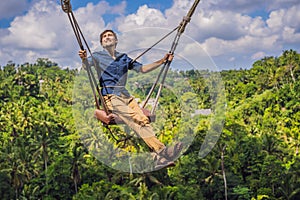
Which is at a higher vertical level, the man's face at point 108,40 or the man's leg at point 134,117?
the man's face at point 108,40

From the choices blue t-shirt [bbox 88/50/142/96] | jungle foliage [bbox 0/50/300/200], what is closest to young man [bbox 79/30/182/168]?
blue t-shirt [bbox 88/50/142/96]

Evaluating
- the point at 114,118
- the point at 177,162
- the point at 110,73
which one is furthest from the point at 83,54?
the point at 177,162

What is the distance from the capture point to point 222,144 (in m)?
35.6

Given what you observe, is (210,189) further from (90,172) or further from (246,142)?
(90,172)

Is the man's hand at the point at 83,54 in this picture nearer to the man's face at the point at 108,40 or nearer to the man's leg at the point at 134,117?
the man's face at the point at 108,40

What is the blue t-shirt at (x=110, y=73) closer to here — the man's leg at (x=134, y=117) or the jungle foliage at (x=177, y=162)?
the man's leg at (x=134, y=117)

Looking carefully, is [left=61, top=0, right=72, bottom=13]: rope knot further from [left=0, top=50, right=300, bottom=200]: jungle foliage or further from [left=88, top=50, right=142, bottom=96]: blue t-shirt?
[left=0, top=50, right=300, bottom=200]: jungle foliage

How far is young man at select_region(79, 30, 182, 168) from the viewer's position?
404 cm

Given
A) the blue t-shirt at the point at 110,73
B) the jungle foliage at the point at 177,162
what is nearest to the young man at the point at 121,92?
the blue t-shirt at the point at 110,73

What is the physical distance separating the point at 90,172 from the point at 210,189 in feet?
27.6

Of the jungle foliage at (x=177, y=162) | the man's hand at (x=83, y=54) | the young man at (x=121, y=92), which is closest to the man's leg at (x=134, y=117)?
the young man at (x=121, y=92)

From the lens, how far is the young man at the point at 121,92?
4.04 m

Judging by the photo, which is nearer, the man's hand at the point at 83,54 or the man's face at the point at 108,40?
the man's hand at the point at 83,54

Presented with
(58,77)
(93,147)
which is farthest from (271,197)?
(58,77)
